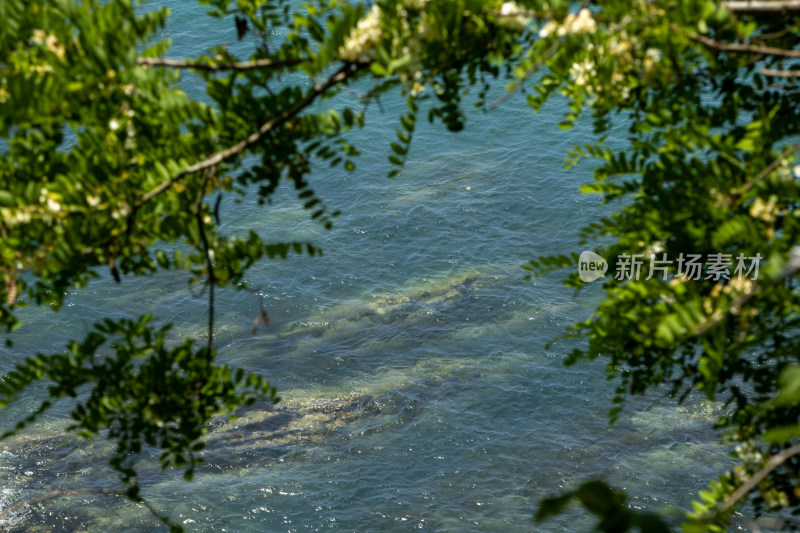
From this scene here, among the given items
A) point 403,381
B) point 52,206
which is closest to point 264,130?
point 52,206

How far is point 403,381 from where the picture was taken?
456 inches

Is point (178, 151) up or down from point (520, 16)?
down

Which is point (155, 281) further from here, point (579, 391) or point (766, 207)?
point (766, 207)

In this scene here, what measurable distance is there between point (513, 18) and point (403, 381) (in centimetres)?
905

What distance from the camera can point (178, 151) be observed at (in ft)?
9.85

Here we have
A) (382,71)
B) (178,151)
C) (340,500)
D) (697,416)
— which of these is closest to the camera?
(382,71)

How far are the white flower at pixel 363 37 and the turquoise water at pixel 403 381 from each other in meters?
7.59

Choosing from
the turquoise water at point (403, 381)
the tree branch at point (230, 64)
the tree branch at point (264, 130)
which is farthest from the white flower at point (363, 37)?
the turquoise water at point (403, 381)

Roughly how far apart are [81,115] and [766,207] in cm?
237

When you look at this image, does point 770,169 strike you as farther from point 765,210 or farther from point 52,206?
point 52,206

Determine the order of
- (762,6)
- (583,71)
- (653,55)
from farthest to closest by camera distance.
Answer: (583,71)
(653,55)
(762,6)

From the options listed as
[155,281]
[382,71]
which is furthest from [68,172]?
[155,281]

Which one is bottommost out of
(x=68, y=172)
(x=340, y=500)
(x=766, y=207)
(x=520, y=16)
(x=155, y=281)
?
(x=340, y=500)

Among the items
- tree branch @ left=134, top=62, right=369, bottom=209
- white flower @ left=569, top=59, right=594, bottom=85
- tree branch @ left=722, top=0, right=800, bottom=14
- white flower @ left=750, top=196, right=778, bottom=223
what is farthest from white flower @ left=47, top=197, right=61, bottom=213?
Answer: white flower @ left=750, top=196, right=778, bottom=223
